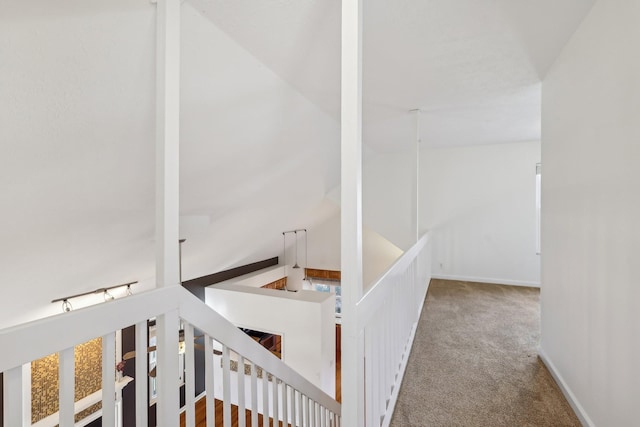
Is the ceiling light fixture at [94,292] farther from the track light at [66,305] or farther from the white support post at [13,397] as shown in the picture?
the white support post at [13,397]

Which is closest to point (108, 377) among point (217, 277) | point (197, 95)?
Answer: point (197, 95)

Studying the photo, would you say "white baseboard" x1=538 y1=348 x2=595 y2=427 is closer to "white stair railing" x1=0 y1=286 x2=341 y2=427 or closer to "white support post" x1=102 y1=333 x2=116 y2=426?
"white stair railing" x1=0 y1=286 x2=341 y2=427

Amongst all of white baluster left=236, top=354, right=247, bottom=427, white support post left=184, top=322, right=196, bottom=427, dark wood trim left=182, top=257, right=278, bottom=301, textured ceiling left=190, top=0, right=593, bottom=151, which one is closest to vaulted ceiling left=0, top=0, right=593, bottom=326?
textured ceiling left=190, top=0, right=593, bottom=151

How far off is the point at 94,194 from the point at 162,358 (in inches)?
A: 54.1

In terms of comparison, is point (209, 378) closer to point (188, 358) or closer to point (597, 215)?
point (188, 358)

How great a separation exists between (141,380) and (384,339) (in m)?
1.29

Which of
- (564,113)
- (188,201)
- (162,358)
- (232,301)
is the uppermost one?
(564,113)

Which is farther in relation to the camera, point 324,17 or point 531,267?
point 531,267

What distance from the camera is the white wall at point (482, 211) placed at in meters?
4.82

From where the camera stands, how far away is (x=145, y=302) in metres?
1.02

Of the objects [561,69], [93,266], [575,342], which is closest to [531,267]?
[575,342]

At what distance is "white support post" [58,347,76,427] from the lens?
2.66 feet

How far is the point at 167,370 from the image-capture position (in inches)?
43.0

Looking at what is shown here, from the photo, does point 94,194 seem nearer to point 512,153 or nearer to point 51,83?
point 51,83
